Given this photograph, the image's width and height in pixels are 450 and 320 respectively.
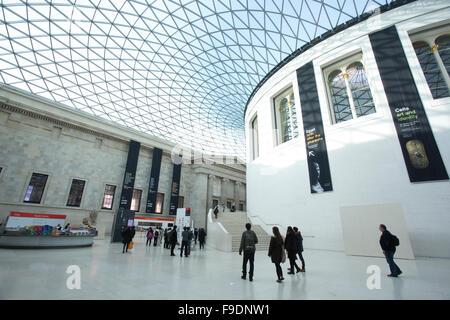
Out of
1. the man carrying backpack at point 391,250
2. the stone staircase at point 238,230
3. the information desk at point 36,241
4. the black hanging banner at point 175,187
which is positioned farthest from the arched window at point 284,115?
the black hanging banner at point 175,187

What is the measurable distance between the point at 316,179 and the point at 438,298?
41.4ft

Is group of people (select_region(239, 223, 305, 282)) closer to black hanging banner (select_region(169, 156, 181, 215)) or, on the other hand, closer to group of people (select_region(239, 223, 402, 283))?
group of people (select_region(239, 223, 402, 283))

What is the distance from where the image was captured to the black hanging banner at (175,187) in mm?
33669

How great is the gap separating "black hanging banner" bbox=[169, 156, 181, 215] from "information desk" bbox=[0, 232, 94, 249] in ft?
66.0

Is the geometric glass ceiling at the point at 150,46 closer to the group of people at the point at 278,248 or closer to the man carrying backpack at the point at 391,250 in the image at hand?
the man carrying backpack at the point at 391,250

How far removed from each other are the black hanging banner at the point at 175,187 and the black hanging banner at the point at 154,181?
3078 mm

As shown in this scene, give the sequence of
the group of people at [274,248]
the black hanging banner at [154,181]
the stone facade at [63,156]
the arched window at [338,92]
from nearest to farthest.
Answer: the group of people at [274,248] < the arched window at [338,92] < the stone facade at [63,156] < the black hanging banner at [154,181]

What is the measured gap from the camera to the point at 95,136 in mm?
28938

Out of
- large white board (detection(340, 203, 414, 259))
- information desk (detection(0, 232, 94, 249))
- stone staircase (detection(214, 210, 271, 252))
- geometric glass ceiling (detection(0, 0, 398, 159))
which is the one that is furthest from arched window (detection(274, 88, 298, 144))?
information desk (detection(0, 232, 94, 249))

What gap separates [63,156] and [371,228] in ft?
108

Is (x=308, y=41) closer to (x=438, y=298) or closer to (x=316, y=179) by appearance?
(x=316, y=179)

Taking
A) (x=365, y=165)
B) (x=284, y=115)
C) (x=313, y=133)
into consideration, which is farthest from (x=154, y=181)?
(x=365, y=165)

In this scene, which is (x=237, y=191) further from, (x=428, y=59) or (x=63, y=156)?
(x=428, y=59)

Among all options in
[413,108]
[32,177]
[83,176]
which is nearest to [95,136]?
[83,176]
